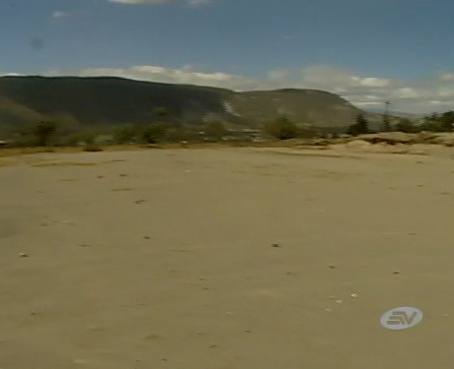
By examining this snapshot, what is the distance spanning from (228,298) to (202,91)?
12091cm

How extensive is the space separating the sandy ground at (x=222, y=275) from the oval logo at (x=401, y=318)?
76mm

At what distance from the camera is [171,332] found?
16.5 feet

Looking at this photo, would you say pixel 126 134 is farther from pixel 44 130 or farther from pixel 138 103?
pixel 138 103

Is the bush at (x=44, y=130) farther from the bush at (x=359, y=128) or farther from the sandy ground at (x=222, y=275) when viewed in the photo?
the sandy ground at (x=222, y=275)

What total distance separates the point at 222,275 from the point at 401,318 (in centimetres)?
172

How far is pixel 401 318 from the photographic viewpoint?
540 centimetres

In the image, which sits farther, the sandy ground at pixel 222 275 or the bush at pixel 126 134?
the bush at pixel 126 134

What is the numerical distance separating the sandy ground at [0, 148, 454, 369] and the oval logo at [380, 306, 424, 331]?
76mm

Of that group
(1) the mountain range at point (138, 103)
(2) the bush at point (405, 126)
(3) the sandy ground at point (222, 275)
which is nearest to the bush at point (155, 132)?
(2) the bush at point (405, 126)

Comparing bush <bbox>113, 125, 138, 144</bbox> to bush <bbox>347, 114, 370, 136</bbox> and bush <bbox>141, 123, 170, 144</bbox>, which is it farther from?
bush <bbox>347, 114, 370, 136</bbox>

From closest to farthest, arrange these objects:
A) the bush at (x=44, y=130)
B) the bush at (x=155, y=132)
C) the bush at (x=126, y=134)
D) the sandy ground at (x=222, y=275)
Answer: the sandy ground at (x=222, y=275) < the bush at (x=155, y=132) < the bush at (x=126, y=134) < the bush at (x=44, y=130)

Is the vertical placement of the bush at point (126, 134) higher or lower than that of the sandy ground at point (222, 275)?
lower

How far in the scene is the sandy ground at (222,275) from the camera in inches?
185

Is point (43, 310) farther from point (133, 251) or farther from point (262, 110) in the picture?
point (262, 110)
